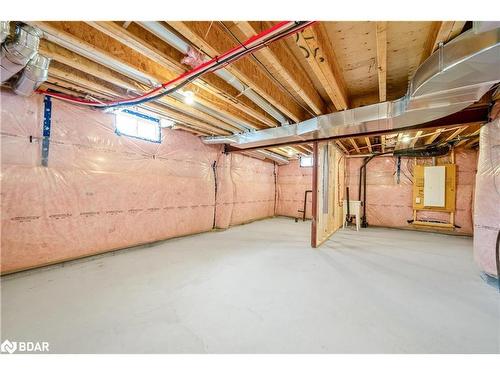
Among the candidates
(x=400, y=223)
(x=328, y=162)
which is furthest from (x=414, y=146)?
(x=328, y=162)

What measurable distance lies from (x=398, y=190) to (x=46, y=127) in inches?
290

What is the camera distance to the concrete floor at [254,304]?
1345mm

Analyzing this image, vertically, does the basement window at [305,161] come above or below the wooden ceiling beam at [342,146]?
below

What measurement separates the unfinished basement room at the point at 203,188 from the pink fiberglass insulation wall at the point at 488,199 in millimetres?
18

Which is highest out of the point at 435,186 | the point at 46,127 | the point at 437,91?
the point at 437,91

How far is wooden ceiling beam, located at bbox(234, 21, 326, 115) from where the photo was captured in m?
1.39

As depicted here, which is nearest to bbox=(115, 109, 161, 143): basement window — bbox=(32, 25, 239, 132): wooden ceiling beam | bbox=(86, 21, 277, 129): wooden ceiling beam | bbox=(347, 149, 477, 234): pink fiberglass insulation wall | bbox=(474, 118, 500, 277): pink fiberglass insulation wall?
bbox=(32, 25, 239, 132): wooden ceiling beam

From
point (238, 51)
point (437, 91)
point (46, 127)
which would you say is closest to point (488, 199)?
point (437, 91)

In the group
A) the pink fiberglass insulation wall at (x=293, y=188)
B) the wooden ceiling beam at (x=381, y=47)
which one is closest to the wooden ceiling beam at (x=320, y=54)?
the wooden ceiling beam at (x=381, y=47)

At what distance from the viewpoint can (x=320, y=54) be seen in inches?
63.0

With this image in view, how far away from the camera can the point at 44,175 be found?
2.39m

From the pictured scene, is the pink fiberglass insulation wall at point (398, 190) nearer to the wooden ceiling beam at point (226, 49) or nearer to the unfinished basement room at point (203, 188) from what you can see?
the unfinished basement room at point (203, 188)

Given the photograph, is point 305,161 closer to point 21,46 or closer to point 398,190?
point 398,190
